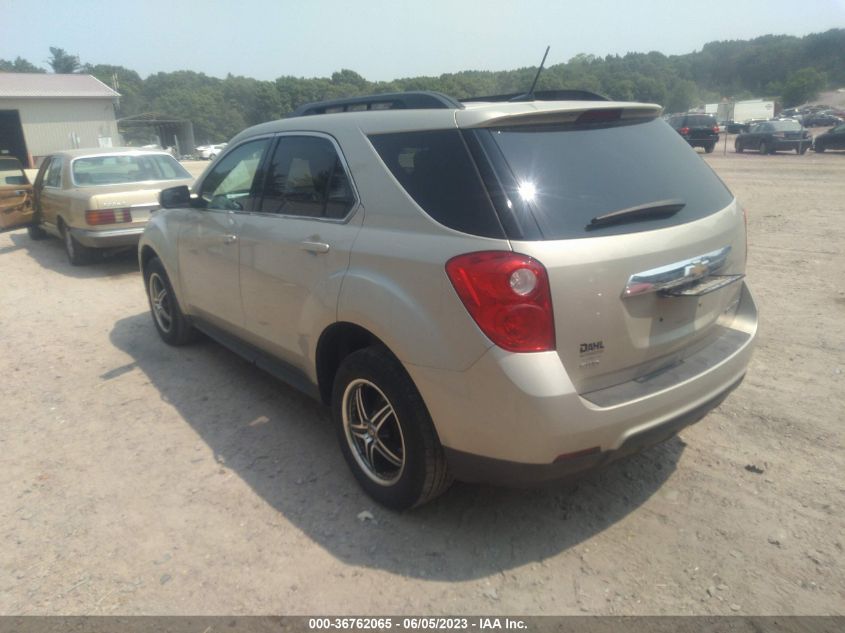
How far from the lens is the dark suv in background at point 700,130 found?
29234 millimetres

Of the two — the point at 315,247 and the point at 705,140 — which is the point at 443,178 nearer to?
the point at 315,247

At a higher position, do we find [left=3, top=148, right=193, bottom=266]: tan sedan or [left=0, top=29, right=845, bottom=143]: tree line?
[left=0, top=29, right=845, bottom=143]: tree line

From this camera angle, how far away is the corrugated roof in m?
34.5

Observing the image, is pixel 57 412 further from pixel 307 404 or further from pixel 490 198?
pixel 490 198

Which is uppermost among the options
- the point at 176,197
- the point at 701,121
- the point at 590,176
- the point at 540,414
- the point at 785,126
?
the point at 590,176

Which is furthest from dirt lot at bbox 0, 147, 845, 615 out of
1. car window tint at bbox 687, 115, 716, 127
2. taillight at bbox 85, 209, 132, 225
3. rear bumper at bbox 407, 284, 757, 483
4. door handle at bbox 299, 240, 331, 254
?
car window tint at bbox 687, 115, 716, 127

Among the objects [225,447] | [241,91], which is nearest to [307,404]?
[225,447]

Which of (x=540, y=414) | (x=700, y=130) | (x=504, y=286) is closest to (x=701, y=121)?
(x=700, y=130)

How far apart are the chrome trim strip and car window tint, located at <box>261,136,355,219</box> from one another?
4.58 feet

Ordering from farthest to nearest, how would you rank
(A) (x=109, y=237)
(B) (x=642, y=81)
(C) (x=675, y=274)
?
(B) (x=642, y=81), (A) (x=109, y=237), (C) (x=675, y=274)

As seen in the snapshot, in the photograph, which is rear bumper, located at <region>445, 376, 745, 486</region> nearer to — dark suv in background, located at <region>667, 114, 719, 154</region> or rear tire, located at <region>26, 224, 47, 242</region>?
rear tire, located at <region>26, 224, 47, 242</region>

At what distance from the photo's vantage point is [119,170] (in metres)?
9.15

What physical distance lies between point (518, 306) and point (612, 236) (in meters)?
0.52

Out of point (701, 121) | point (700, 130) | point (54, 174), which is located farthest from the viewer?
point (701, 121)
